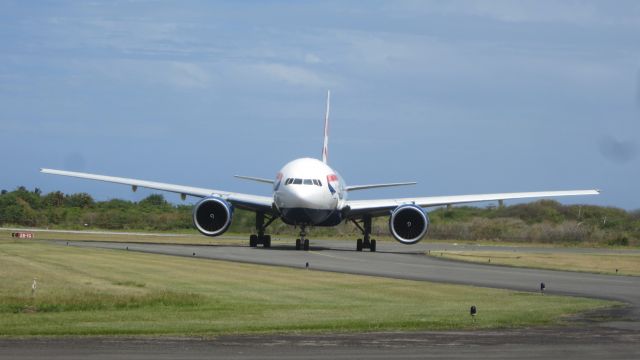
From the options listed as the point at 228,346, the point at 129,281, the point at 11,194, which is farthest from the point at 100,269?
the point at 11,194

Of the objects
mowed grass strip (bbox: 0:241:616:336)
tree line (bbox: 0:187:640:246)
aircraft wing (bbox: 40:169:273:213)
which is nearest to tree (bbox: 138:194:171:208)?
tree line (bbox: 0:187:640:246)

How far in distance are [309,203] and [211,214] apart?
549 centimetres

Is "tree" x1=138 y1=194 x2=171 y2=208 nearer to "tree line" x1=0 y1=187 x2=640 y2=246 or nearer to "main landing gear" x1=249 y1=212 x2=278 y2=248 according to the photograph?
"tree line" x1=0 y1=187 x2=640 y2=246

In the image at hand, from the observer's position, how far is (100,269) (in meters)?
34.2

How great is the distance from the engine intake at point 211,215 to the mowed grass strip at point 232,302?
17.5 m

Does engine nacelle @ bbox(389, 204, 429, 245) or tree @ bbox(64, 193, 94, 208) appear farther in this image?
tree @ bbox(64, 193, 94, 208)

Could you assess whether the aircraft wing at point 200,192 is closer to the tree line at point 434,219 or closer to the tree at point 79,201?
the tree line at point 434,219

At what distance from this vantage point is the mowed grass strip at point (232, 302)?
67.9 feet

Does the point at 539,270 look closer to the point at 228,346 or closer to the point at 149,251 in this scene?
the point at 149,251

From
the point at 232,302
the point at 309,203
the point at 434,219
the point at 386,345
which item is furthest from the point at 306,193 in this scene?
the point at 434,219

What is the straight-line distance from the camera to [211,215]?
54.6 m

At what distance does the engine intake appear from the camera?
54.2 m

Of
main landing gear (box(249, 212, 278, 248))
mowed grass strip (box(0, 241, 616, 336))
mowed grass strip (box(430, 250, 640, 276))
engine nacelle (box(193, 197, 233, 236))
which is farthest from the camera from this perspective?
main landing gear (box(249, 212, 278, 248))

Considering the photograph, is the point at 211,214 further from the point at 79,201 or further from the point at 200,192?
the point at 79,201
